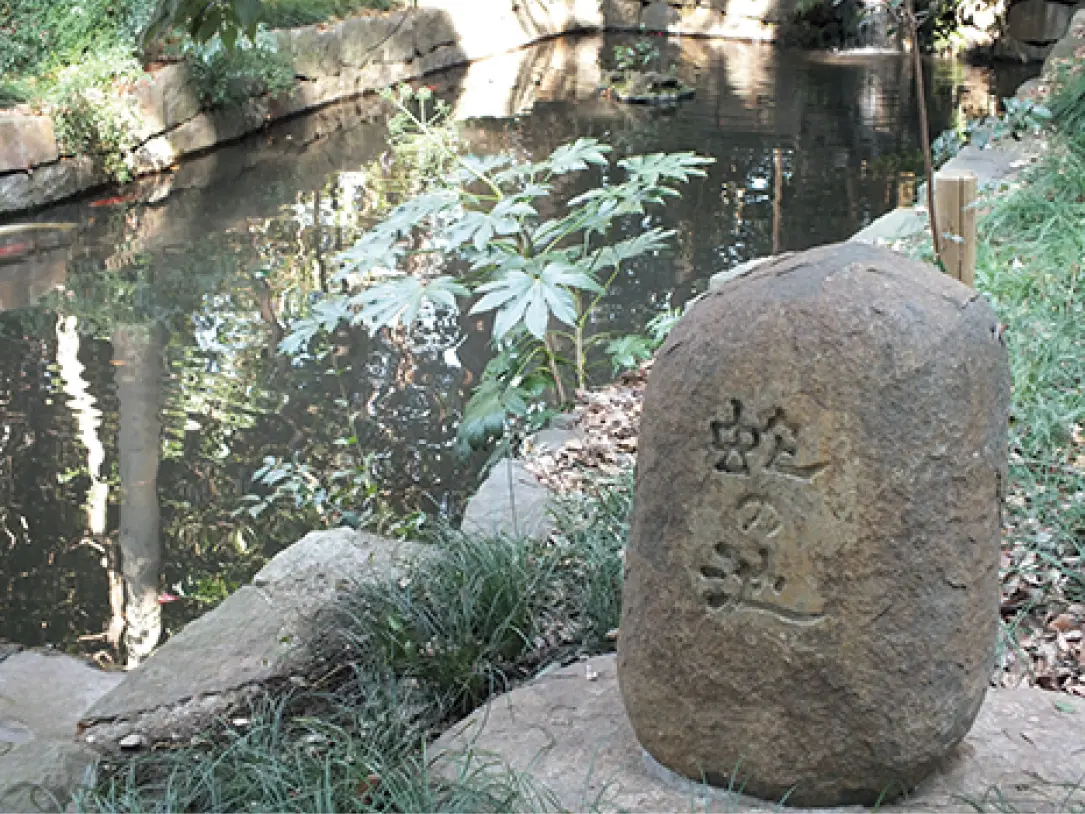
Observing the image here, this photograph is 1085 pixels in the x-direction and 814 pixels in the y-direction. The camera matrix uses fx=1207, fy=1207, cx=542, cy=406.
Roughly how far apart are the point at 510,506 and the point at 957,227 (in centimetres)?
192

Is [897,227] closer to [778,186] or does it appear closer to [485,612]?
[778,186]

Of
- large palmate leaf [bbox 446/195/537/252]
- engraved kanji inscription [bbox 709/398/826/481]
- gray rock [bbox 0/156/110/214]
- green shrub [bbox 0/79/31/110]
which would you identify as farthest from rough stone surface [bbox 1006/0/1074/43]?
engraved kanji inscription [bbox 709/398/826/481]

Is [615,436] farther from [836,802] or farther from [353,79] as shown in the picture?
[353,79]

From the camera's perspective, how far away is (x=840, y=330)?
2.12 m

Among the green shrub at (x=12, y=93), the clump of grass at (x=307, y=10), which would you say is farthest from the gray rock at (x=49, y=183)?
the clump of grass at (x=307, y=10)

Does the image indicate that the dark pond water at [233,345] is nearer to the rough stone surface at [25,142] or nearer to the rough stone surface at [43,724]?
the rough stone surface at [43,724]

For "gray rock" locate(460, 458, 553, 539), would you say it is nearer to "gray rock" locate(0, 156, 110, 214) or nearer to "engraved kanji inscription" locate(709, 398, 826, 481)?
"engraved kanji inscription" locate(709, 398, 826, 481)

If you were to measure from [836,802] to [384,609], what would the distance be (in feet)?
4.63

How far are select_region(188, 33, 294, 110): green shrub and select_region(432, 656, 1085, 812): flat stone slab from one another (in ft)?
28.9

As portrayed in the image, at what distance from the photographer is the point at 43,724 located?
142 inches

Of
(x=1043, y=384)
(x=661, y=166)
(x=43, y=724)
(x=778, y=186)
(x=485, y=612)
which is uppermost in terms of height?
(x=661, y=166)

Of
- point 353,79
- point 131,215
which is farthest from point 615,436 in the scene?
point 353,79

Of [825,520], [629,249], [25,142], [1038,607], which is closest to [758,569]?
[825,520]

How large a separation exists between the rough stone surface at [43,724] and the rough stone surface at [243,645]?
123 millimetres
